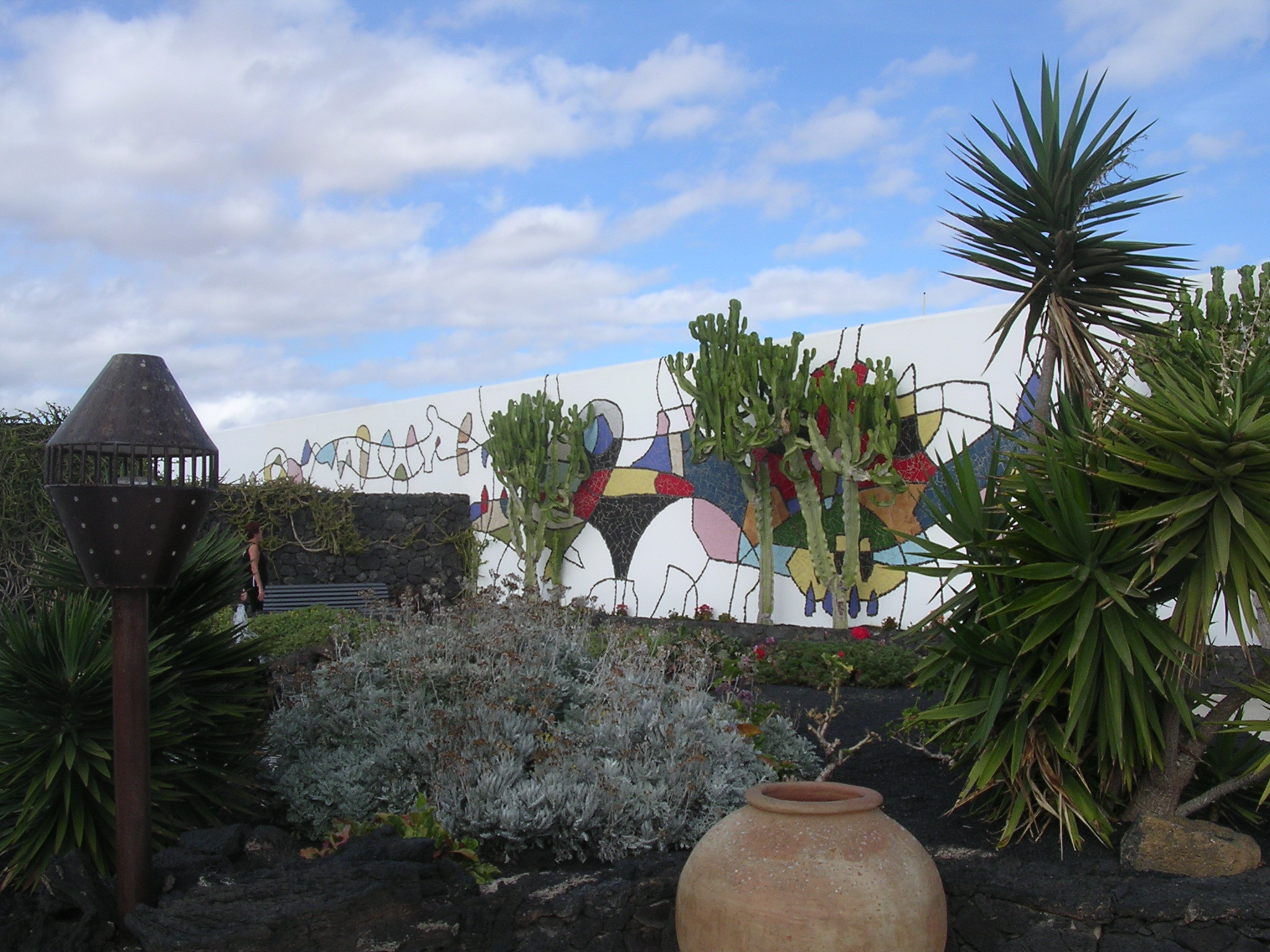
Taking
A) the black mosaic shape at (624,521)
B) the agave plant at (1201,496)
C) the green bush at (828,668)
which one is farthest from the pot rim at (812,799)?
the black mosaic shape at (624,521)

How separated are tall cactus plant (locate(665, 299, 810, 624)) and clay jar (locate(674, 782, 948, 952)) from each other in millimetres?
7216

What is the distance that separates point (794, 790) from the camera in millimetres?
3412

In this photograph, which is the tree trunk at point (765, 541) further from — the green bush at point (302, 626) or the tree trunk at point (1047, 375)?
the green bush at point (302, 626)

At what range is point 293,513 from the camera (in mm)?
13242

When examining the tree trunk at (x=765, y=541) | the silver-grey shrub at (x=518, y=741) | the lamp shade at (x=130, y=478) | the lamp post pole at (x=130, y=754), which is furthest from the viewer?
the tree trunk at (x=765, y=541)

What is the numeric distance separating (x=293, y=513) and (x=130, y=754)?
10.3 m

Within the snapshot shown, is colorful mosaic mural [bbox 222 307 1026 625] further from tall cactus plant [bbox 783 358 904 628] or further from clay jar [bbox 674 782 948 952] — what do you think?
clay jar [bbox 674 782 948 952]

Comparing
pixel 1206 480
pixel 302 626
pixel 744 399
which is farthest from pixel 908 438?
pixel 1206 480

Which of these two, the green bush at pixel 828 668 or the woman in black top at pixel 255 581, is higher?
the woman in black top at pixel 255 581

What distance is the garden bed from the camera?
10.4ft

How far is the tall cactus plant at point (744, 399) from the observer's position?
10328 mm

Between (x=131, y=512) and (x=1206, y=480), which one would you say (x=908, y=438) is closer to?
(x=1206, y=480)

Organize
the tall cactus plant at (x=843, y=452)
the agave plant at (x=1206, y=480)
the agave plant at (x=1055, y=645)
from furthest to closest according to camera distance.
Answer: the tall cactus plant at (x=843, y=452) → the agave plant at (x=1055, y=645) → the agave plant at (x=1206, y=480)

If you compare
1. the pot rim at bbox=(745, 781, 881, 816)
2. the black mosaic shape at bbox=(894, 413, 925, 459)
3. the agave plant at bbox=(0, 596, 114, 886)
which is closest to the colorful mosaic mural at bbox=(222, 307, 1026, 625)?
the black mosaic shape at bbox=(894, 413, 925, 459)
